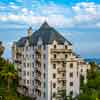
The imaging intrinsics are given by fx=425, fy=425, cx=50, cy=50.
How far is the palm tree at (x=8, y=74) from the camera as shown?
7715 centimetres

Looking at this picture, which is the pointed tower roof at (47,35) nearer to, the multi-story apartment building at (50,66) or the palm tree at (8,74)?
the multi-story apartment building at (50,66)

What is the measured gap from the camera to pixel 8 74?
77.5 meters

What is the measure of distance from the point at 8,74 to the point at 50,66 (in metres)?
8.96

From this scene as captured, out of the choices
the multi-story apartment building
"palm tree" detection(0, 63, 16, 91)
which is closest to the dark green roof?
the multi-story apartment building

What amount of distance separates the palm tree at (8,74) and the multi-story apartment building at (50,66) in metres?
3.53

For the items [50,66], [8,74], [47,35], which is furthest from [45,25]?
[8,74]

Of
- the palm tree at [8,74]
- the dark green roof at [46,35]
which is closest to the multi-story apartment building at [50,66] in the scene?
the dark green roof at [46,35]

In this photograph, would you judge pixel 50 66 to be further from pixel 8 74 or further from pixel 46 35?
pixel 8 74

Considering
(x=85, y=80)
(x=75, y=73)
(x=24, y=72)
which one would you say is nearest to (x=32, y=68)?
(x=24, y=72)

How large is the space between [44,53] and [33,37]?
7181mm

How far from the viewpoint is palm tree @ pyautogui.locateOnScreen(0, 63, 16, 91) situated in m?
77.2

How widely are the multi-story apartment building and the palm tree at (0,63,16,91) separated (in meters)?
3.53

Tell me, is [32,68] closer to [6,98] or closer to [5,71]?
[5,71]

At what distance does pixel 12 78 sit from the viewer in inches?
3167
